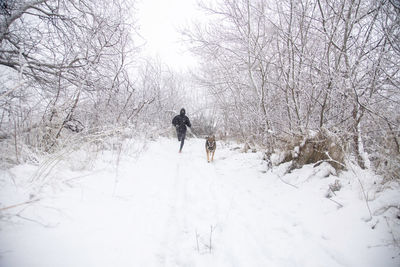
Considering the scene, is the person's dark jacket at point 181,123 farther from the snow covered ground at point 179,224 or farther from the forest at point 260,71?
the snow covered ground at point 179,224

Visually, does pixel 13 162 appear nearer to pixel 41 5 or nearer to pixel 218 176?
pixel 218 176

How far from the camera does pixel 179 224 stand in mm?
1799

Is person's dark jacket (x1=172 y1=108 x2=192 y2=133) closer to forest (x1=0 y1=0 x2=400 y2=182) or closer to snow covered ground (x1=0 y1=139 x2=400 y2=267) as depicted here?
forest (x1=0 y1=0 x2=400 y2=182)

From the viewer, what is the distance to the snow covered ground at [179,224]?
1.16 metres

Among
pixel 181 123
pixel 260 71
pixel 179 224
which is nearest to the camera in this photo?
pixel 179 224

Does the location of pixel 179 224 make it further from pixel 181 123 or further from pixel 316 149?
pixel 181 123

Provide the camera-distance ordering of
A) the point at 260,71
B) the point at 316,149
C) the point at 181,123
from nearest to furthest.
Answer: the point at 316,149 → the point at 260,71 → the point at 181,123

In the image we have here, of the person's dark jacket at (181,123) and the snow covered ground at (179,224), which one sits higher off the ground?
the person's dark jacket at (181,123)

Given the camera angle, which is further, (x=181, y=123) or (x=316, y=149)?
(x=181, y=123)

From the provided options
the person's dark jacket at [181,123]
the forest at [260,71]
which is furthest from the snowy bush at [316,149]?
the person's dark jacket at [181,123]

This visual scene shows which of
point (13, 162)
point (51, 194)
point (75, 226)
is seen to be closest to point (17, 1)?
point (13, 162)

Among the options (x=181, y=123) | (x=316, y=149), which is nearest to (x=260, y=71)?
(x=316, y=149)

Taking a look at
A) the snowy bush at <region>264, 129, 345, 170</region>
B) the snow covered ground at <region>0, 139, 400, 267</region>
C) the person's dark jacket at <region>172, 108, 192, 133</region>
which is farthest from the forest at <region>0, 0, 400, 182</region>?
the person's dark jacket at <region>172, 108, 192, 133</region>

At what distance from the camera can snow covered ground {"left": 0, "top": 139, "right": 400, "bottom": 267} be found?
3.80 ft
